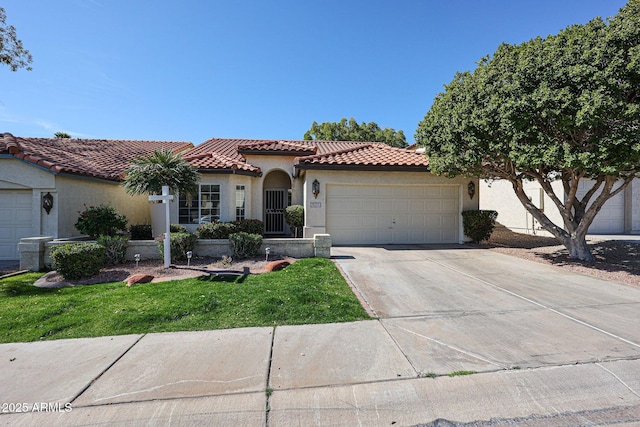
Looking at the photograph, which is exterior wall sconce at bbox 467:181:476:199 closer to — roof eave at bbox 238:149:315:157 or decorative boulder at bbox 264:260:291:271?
roof eave at bbox 238:149:315:157

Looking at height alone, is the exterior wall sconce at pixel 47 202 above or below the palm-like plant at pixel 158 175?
below

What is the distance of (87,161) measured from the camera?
1267 cm

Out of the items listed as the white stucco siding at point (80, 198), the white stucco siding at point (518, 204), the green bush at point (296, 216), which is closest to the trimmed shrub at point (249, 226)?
the green bush at point (296, 216)

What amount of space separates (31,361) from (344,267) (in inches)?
253

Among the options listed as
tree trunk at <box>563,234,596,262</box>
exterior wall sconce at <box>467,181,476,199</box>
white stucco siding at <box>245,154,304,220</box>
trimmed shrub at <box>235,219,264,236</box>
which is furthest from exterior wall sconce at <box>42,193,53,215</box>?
tree trunk at <box>563,234,596,262</box>

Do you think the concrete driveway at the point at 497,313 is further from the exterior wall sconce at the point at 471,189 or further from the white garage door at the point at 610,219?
the white garage door at the point at 610,219

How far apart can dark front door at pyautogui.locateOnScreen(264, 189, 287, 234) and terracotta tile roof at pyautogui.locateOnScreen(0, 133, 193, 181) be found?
6.34m

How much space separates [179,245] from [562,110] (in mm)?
10686

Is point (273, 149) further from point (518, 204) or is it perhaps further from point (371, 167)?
point (518, 204)

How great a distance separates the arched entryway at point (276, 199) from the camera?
51.5ft

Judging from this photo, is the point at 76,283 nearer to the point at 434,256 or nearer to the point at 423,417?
the point at 423,417

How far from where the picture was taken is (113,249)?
868 centimetres

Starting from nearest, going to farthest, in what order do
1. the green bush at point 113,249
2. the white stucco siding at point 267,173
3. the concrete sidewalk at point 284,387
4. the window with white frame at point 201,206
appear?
the concrete sidewalk at point 284,387, the green bush at point 113,249, the window with white frame at point 201,206, the white stucco siding at point 267,173

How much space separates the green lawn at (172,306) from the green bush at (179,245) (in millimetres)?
1900
